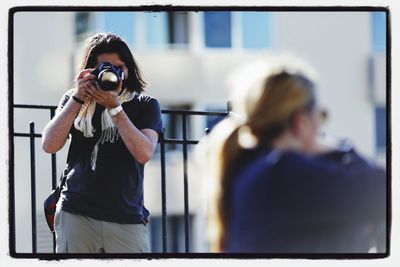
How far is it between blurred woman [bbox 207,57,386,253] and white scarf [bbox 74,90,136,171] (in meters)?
0.40

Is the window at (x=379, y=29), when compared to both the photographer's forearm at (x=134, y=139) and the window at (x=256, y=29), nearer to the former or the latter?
the window at (x=256, y=29)

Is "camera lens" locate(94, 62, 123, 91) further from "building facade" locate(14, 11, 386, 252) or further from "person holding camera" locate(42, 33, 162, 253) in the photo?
"building facade" locate(14, 11, 386, 252)

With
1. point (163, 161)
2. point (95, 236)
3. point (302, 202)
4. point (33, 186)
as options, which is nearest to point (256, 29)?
point (163, 161)

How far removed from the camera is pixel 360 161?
2.97 metres

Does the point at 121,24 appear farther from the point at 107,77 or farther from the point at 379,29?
the point at 379,29

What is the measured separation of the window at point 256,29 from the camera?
3756 millimetres

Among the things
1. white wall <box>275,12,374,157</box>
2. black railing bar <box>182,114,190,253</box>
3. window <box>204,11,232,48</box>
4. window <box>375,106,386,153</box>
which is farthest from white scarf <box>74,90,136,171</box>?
window <box>375,106,386,153</box>

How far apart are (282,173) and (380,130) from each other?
0.72m

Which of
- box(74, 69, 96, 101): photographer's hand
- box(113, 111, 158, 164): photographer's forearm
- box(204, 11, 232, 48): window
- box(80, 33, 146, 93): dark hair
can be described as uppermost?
box(204, 11, 232, 48): window

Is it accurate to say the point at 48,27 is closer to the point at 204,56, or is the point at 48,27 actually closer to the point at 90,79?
the point at 90,79

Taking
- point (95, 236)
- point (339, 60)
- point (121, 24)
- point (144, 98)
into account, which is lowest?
point (95, 236)

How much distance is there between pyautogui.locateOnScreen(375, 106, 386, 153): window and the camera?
3463 millimetres

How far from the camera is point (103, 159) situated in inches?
135
